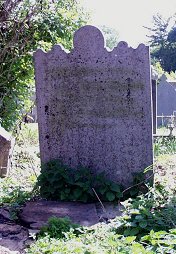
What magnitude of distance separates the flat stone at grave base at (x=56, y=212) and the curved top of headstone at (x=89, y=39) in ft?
5.74

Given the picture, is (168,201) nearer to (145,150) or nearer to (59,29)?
(145,150)

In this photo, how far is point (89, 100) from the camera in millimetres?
4840

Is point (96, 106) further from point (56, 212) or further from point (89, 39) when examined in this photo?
point (56, 212)

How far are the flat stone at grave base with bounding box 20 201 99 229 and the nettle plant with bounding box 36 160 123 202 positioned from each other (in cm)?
15

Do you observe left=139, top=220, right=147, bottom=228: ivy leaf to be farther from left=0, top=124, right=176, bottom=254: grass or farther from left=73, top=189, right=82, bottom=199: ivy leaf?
left=73, top=189, right=82, bottom=199: ivy leaf

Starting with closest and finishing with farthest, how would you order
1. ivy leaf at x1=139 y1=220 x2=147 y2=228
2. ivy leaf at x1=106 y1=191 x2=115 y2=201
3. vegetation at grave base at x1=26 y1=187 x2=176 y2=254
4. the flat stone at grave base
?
vegetation at grave base at x1=26 y1=187 x2=176 y2=254 → ivy leaf at x1=139 y1=220 x2=147 y2=228 → the flat stone at grave base → ivy leaf at x1=106 y1=191 x2=115 y2=201

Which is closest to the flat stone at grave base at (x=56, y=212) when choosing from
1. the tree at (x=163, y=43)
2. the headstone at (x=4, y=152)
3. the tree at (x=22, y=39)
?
the headstone at (x=4, y=152)

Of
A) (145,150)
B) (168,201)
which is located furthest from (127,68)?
(168,201)

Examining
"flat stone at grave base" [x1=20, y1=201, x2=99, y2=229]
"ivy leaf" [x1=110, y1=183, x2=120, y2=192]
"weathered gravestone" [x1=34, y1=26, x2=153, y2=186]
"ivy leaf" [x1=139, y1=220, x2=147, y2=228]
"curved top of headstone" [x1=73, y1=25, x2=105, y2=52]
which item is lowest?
"flat stone at grave base" [x1=20, y1=201, x2=99, y2=229]

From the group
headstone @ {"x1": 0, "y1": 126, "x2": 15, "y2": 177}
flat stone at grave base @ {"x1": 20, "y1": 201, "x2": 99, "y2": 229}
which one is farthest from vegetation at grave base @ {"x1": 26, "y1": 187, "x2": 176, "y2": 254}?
headstone @ {"x1": 0, "y1": 126, "x2": 15, "y2": 177}

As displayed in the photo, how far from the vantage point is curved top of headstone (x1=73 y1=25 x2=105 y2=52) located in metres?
4.79

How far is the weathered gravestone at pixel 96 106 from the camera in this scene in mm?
4723

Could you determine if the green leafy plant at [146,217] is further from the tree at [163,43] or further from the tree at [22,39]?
the tree at [163,43]

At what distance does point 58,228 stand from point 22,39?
4.72m
